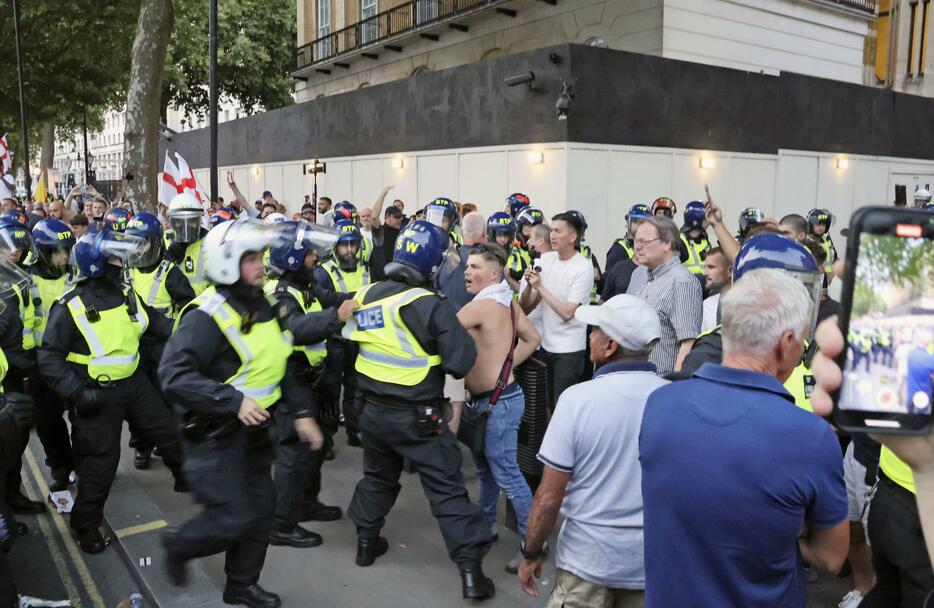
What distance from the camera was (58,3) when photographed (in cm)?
2434

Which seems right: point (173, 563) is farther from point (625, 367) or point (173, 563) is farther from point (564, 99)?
point (564, 99)

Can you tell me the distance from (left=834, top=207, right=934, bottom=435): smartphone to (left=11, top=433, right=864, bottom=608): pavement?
3.46 metres

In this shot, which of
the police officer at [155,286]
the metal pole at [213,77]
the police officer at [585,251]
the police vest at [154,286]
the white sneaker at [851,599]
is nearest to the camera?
the white sneaker at [851,599]

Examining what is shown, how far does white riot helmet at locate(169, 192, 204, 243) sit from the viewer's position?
7.36m

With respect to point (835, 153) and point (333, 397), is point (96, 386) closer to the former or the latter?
point (333, 397)

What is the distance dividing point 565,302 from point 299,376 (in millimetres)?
2271

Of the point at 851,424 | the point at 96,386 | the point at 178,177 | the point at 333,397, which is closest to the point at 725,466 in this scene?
the point at 851,424

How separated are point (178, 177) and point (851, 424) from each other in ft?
38.2

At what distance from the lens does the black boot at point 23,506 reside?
5850mm

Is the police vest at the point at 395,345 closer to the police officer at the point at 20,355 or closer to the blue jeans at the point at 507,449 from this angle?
the blue jeans at the point at 507,449

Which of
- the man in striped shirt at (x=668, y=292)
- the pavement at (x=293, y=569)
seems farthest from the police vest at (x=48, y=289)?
the man in striped shirt at (x=668, y=292)

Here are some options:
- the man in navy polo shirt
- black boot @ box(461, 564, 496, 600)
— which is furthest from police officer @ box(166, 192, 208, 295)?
the man in navy polo shirt

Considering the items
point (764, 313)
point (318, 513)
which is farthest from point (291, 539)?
point (764, 313)

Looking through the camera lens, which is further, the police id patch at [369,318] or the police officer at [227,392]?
the police id patch at [369,318]
